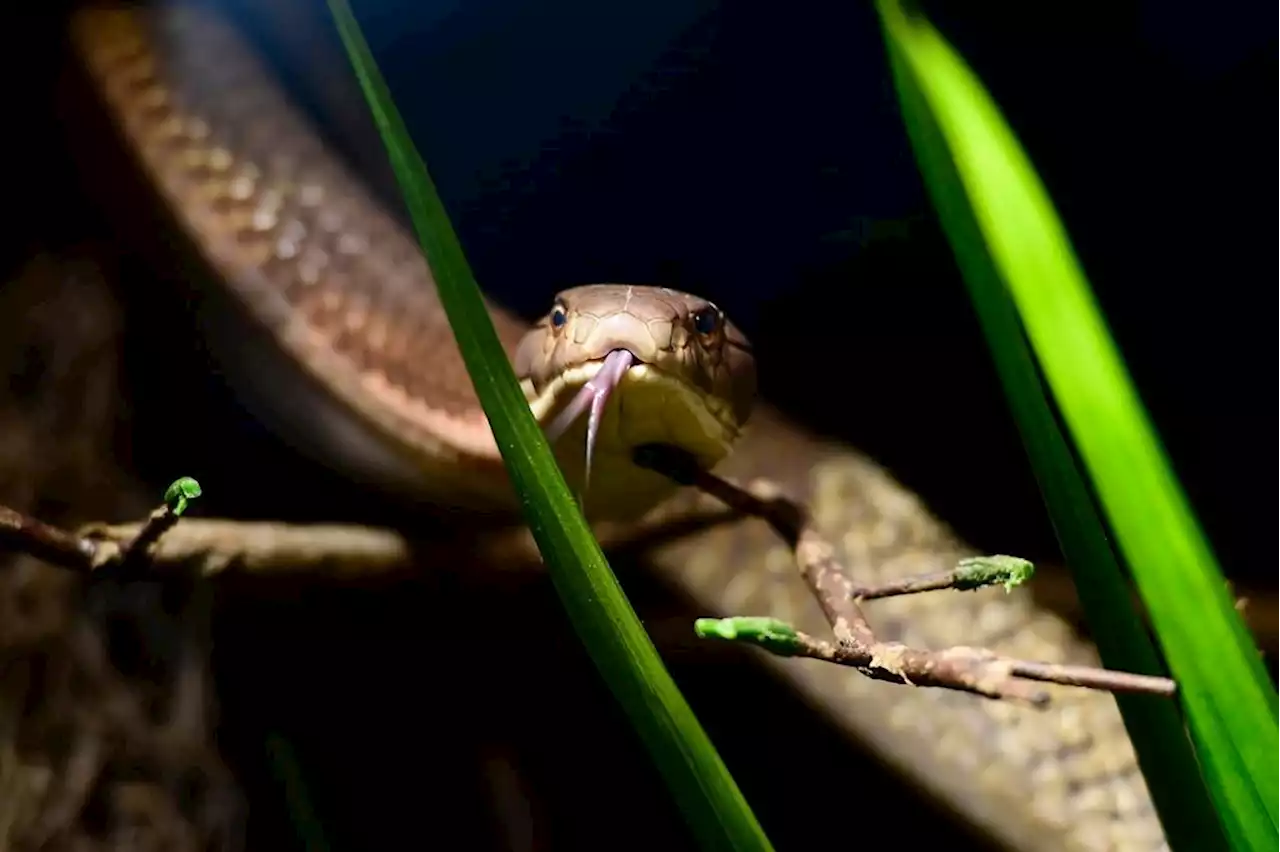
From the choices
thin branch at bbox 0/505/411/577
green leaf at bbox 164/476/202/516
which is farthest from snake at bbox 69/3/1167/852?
green leaf at bbox 164/476/202/516

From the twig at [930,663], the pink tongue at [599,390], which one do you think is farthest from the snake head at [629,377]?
the twig at [930,663]

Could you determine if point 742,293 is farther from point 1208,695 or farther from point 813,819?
point 1208,695

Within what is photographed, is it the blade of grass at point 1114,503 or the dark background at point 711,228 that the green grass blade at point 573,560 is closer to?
the blade of grass at point 1114,503

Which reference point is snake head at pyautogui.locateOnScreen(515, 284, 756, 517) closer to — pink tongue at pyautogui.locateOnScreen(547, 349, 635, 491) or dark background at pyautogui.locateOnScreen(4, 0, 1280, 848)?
pink tongue at pyautogui.locateOnScreen(547, 349, 635, 491)

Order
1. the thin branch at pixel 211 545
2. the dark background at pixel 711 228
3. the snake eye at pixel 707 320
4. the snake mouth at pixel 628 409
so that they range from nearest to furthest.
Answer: the thin branch at pixel 211 545 < the snake mouth at pixel 628 409 < the snake eye at pixel 707 320 < the dark background at pixel 711 228

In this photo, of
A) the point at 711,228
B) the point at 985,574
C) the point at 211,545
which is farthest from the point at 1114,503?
the point at 711,228

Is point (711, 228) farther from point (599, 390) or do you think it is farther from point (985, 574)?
point (985, 574)
